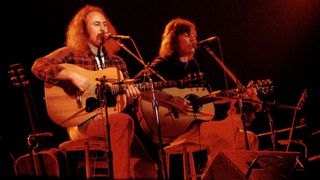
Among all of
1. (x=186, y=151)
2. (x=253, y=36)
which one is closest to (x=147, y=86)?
(x=186, y=151)

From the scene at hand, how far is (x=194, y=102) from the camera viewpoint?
14.5 feet

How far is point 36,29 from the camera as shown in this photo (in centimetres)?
484

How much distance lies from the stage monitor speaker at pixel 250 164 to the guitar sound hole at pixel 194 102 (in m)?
1.35

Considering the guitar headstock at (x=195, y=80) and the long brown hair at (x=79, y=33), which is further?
the long brown hair at (x=79, y=33)

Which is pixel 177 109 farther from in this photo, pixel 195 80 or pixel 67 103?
pixel 67 103

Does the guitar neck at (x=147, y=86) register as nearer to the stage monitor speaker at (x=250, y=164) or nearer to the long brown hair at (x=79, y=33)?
the long brown hair at (x=79, y=33)

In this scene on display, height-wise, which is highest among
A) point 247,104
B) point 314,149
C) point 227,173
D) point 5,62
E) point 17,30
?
point 17,30

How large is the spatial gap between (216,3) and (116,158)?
319cm

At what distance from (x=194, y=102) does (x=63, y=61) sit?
1.47 meters

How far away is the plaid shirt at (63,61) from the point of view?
12.7ft

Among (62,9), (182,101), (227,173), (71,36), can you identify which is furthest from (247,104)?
(62,9)

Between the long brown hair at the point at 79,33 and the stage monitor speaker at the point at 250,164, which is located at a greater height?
the long brown hair at the point at 79,33

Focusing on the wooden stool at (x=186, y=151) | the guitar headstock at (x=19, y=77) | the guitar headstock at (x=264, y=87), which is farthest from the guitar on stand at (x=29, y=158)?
the guitar headstock at (x=264, y=87)

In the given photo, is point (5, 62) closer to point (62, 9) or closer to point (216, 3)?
point (62, 9)
